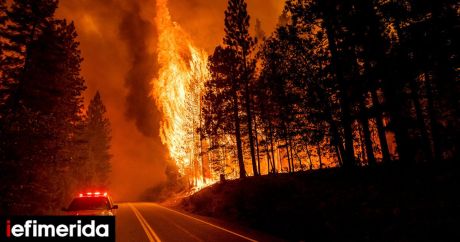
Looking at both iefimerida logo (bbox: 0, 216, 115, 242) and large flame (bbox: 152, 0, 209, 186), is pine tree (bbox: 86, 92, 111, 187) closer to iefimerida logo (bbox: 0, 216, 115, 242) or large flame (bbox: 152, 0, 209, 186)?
large flame (bbox: 152, 0, 209, 186)

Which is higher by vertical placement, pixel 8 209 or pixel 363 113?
pixel 363 113

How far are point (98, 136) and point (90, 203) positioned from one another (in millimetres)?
61741

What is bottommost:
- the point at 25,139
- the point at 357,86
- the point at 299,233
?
the point at 299,233

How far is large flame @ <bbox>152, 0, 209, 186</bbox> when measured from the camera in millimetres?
44438

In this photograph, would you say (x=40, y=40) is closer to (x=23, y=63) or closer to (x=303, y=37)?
(x=23, y=63)

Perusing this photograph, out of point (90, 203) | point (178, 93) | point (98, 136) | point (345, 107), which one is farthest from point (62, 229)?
point (98, 136)

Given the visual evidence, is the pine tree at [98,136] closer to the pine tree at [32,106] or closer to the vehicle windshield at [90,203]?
the pine tree at [32,106]

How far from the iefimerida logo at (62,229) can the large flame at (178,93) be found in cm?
3744

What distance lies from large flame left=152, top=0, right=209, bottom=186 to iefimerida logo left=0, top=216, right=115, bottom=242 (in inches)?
1474

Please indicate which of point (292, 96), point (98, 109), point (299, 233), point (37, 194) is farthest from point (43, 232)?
point (98, 109)

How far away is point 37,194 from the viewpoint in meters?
18.0

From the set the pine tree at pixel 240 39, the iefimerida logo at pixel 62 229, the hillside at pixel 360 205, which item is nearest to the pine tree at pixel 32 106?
the iefimerida logo at pixel 62 229

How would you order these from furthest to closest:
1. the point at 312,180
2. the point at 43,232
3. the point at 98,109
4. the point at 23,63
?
the point at 98,109 < the point at 23,63 < the point at 312,180 < the point at 43,232

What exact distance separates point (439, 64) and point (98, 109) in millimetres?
68656
